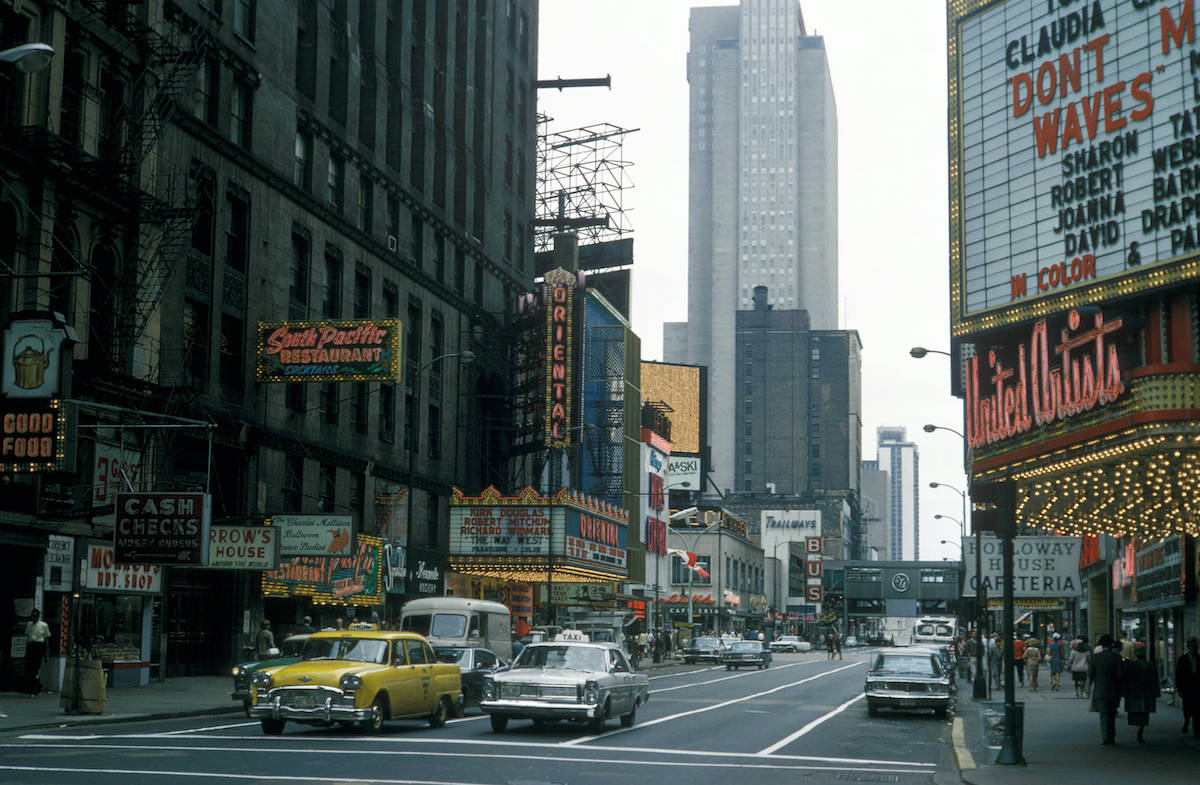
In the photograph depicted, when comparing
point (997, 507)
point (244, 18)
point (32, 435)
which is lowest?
point (997, 507)

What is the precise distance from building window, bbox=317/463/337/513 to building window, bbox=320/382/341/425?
165cm

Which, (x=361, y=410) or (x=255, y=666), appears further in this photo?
(x=361, y=410)

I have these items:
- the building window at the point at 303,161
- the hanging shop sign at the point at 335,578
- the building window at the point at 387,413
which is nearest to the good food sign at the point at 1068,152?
the hanging shop sign at the point at 335,578

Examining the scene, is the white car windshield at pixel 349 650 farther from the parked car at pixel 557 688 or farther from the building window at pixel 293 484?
the building window at pixel 293 484

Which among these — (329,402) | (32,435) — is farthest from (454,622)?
(329,402)

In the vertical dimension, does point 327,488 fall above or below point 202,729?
above

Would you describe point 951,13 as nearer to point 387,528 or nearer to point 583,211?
point 387,528

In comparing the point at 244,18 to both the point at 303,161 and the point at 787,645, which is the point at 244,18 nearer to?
the point at 303,161

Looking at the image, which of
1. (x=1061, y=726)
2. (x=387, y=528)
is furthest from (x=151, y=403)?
(x=1061, y=726)

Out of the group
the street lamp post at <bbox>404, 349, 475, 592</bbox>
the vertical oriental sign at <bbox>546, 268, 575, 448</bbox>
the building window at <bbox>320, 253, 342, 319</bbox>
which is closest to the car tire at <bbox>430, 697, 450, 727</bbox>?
the street lamp post at <bbox>404, 349, 475, 592</bbox>

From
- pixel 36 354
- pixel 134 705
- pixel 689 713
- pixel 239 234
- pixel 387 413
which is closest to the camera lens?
pixel 36 354

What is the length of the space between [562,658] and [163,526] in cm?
1094

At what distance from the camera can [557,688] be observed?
24500mm

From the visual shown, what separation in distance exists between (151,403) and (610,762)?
2126 cm
